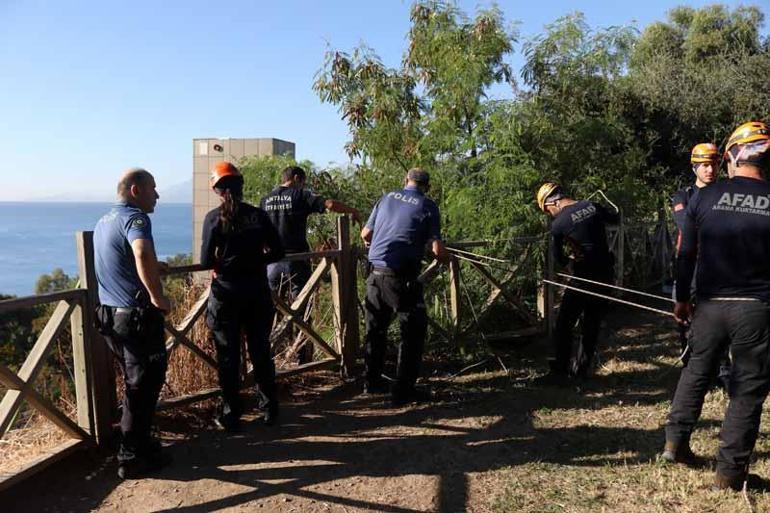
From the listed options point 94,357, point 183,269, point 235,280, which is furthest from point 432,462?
point 94,357

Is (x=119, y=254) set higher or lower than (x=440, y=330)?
higher

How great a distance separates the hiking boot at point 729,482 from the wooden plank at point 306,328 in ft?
10.1

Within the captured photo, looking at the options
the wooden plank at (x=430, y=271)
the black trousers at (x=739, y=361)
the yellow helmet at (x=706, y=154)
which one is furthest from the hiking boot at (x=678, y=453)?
the wooden plank at (x=430, y=271)

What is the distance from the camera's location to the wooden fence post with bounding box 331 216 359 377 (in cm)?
533

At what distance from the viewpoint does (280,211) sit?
541cm

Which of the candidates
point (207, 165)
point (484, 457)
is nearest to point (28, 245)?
point (207, 165)

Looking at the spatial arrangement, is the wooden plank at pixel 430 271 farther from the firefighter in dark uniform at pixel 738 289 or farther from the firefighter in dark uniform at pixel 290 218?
the firefighter in dark uniform at pixel 738 289

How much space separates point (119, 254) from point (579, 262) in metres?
3.52

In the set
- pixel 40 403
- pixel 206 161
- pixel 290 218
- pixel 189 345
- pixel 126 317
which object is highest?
pixel 206 161

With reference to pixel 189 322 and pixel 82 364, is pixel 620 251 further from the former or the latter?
pixel 82 364

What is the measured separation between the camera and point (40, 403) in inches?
134

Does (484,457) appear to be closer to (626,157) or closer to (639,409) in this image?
(639,409)

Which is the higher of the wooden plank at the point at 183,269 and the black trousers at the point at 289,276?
the wooden plank at the point at 183,269

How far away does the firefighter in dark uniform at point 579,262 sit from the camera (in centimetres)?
496
